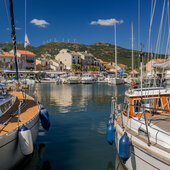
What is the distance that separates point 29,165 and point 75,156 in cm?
223

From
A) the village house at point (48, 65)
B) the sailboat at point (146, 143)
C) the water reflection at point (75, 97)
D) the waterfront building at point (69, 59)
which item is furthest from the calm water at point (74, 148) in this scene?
the waterfront building at point (69, 59)

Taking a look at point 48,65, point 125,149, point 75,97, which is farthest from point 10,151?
point 48,65

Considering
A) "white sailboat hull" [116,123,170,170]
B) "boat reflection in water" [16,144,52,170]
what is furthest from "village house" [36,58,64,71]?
"white sailboat hull" [116,123,170,170]

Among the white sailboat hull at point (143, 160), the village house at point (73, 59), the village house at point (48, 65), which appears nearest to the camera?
the white sailboat hull at point (143, 160)

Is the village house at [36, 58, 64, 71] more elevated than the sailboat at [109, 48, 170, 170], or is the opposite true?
the village house at [36, 58, 64, 71]

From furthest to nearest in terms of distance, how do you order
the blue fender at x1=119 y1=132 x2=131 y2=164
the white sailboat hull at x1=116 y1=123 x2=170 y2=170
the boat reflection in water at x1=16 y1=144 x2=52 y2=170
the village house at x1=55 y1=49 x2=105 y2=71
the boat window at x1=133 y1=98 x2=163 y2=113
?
the village house at x1=55 y1=49 x2=105 y2=71
the boat window at x1=133 y1=98 x2=163 y2=113
the boat reflection in water at x1=16 y1=144 x2=52 y2=170
the blue fender at x1=119 y1=132 x2=131 y2=164
the white sailboat hull at x1=116 y1=123 x2=170 y2=170

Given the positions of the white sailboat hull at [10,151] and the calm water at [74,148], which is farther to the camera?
the calm water at [74,148]

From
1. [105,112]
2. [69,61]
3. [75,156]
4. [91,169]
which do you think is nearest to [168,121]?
[91,169]

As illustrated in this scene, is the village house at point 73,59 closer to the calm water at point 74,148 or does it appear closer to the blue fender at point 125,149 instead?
the calm water at point 74,148

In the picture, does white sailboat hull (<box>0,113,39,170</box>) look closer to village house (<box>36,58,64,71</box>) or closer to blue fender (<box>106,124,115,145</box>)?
blue fender (<box>106,124,115,145</box>)

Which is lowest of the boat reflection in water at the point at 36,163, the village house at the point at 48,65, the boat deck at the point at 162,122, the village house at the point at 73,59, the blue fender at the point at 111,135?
the boat reflection in water at the point at 36,163

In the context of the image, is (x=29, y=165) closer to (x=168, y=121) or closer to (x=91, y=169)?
(x=91, y=169)

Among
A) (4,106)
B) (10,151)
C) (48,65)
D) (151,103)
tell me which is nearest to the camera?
(10,151)

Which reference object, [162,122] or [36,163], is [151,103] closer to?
[162,122]
